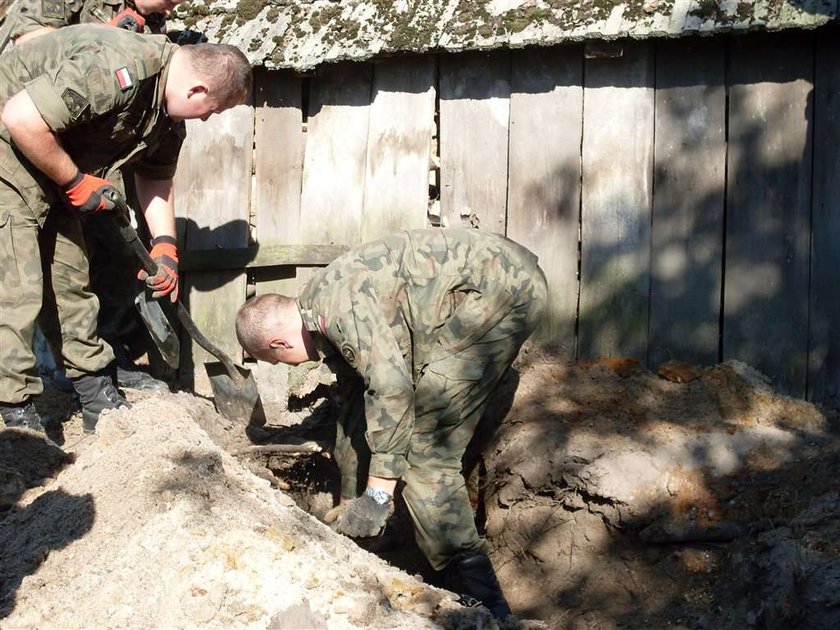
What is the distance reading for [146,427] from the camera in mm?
4586

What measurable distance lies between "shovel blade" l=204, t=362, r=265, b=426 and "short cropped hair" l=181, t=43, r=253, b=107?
5.44ft

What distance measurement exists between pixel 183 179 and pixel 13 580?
10.5ft

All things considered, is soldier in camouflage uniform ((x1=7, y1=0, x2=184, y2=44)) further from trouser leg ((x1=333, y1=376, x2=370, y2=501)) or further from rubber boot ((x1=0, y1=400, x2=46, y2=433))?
trouser leg ((x1=333, y1=376, x2=370, y2=501))

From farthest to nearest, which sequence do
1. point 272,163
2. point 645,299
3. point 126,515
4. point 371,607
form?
1. point 272,163
2. point 645,299
3. point 126,515
4. point 371,607

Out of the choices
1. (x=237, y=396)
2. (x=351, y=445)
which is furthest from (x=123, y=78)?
(x=351, y=445)

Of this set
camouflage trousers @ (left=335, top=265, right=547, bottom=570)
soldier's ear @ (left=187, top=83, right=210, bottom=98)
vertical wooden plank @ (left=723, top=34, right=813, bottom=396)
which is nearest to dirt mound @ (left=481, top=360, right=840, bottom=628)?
vertical wooden plank @ (left=723, top=34, right=813, bottom=396)

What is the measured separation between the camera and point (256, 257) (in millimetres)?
6141

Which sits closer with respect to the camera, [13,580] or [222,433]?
[13,580]

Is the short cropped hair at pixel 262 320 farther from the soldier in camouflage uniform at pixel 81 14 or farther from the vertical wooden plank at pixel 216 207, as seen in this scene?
the soldier in camouflage uniform at pixel 81 14

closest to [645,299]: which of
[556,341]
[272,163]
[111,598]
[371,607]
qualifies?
[556,341]

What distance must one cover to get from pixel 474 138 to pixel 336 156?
2.77 feet

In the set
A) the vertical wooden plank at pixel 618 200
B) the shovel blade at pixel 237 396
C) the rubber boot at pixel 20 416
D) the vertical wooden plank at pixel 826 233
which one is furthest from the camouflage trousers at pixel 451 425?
the rubber boot at pixel 20 416

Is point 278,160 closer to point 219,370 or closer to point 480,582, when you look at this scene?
point 219,370

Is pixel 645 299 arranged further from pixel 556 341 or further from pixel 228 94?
pixel 228 94
